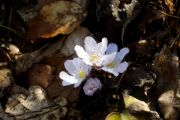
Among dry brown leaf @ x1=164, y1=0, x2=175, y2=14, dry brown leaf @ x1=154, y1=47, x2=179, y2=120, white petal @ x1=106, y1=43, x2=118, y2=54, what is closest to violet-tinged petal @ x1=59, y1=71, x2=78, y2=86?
white petal @ x1=106, y1=43, x2=118, y2=54

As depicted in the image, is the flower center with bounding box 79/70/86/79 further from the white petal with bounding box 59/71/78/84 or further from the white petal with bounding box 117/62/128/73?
the white petal with bounding box 117/62/128/73

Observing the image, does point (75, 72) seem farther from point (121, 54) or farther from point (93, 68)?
point (121, 54)

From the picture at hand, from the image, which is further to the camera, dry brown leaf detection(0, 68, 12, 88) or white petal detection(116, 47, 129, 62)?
dry brown leaf detection(0, 68, 12, 88)

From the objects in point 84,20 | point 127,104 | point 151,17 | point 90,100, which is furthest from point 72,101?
point 151,17

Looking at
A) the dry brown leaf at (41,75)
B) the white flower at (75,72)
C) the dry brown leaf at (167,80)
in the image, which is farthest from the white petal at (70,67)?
the dry brown leaf at (167,80)

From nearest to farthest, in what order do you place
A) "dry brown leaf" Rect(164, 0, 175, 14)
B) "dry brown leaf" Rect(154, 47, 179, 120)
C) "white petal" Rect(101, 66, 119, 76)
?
"white petal" Rect(101, 66, 119, 76) < "dry brown leaf" Rect(154, 47, 179, 120) < "dry brown leaf" Rect(164, 0, 175, 14)

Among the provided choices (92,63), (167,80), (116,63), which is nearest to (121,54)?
(116,63)

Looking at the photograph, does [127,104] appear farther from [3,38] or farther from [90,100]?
[3,38]
